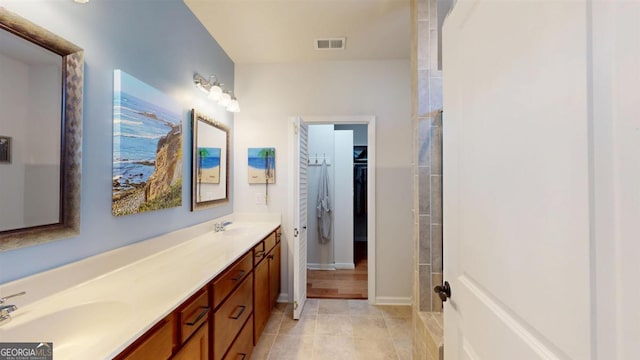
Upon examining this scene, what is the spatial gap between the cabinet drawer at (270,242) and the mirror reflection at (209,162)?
603mm

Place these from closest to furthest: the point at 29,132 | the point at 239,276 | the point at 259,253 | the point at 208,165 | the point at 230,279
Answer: the point at 29,132, the point at 230,279, the point at 239,276, the point at 259,253, the point at 208,165

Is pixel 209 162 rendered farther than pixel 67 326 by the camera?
Yes

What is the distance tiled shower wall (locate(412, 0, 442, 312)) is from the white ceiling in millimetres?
593

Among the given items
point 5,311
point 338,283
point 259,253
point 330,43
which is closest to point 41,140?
point 5,311

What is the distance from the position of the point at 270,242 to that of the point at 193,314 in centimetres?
133

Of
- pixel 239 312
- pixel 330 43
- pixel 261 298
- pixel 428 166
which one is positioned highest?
pixel 330 43

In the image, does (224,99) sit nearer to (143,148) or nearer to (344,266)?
(143,148)

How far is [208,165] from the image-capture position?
2.32m

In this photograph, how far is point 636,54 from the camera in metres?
0.39

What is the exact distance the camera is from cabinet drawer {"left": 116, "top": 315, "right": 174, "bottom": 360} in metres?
0.78

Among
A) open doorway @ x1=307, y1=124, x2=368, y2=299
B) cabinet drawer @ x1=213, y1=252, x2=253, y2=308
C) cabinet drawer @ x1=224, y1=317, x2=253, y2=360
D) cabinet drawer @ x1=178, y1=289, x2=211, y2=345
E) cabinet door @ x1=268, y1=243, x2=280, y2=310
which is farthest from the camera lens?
open doorway @ x1=307, y1=124, x2=368, y2=299

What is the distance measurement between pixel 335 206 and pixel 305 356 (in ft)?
7.24

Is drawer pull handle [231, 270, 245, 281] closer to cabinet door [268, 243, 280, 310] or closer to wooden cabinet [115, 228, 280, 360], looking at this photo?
wooden cabinet [115, 228, 280, 360]

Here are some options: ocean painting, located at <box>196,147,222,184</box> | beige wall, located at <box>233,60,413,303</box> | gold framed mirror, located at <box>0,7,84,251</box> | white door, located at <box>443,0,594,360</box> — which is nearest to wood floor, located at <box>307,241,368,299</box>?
beige wall, located at <box>233,60,413,303</box>
